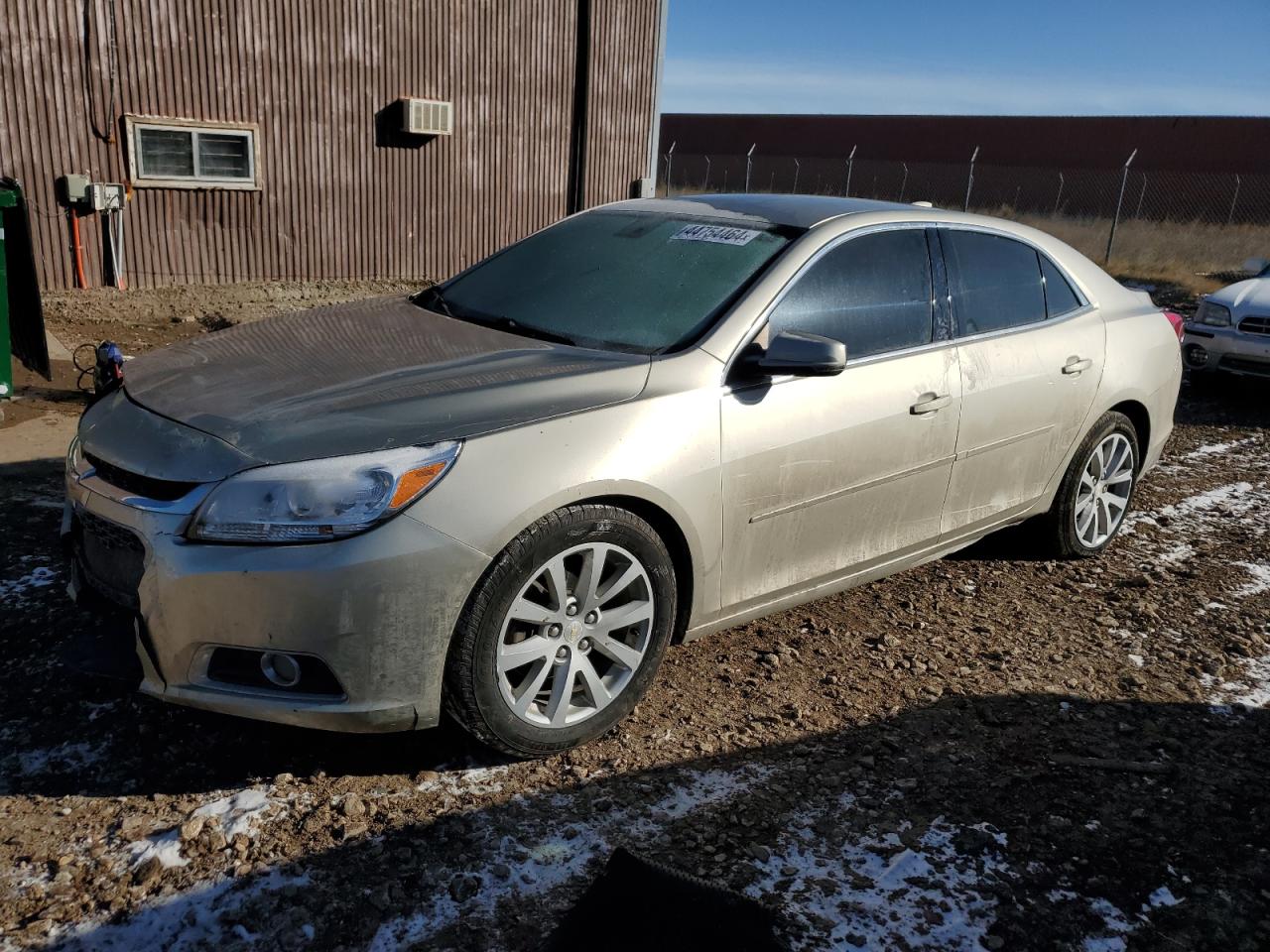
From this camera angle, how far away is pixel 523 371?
329 centimetres

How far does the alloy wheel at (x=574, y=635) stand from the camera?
306 centimetres

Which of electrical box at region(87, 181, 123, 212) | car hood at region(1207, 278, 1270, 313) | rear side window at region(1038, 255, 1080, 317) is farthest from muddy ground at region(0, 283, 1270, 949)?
electrical box at region(87, 181, 123, 212)

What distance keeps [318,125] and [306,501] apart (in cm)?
978

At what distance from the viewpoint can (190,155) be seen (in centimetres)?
1053

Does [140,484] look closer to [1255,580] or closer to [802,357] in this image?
[802,357]

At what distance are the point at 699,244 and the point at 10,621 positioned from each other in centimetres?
282

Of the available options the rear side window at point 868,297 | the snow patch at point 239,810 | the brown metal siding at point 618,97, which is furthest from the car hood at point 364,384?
the brown metal siding at point 618,97

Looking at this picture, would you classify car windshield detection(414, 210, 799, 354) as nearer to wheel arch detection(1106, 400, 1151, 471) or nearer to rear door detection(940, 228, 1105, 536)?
rear door detection(940, 228, 1105, 536)

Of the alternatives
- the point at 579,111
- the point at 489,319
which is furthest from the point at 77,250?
the point at 489,319

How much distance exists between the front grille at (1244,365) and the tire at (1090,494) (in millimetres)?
4814

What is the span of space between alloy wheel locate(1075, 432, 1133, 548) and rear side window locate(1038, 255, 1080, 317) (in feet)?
2.18

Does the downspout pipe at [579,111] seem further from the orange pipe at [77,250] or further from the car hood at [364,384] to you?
the car hood at [364,384]

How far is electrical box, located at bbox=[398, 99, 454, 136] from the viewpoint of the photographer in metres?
11.9

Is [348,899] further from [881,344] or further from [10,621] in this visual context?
[881,344]
